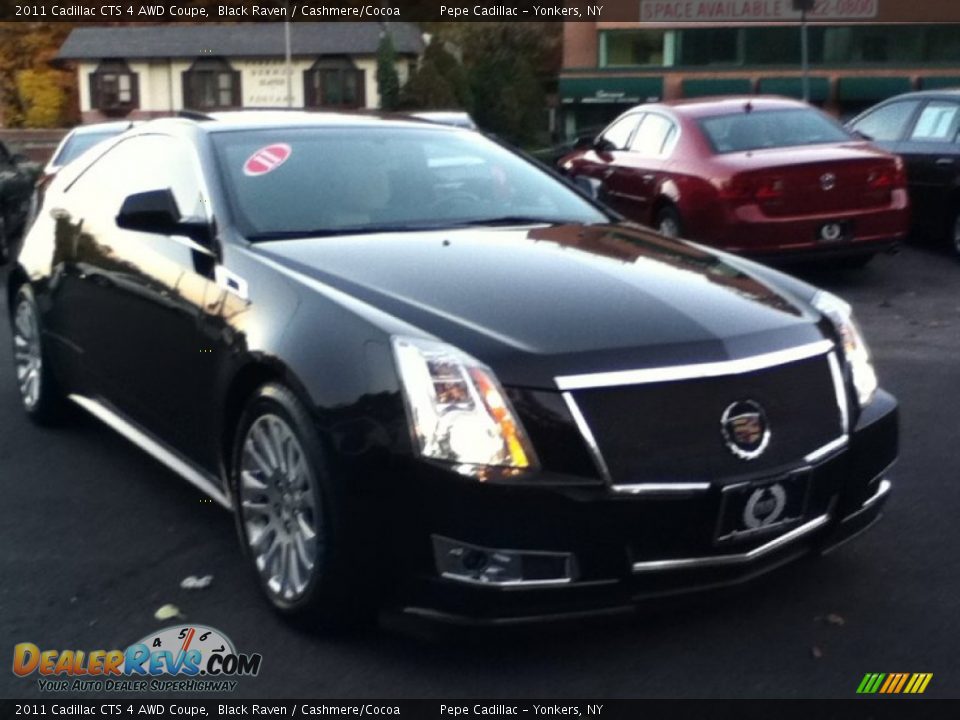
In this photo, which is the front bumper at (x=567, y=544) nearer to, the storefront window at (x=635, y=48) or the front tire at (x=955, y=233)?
the front tire at (x=955, y=233)

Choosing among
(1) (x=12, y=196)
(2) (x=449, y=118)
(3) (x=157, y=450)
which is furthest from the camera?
(1) (x=12, y=196)

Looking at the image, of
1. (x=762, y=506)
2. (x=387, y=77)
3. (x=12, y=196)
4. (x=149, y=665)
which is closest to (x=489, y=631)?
(x=762, y=506)

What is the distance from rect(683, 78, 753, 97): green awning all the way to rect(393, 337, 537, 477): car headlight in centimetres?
5089

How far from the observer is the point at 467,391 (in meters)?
3.96

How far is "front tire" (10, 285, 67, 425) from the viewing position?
6.89 meters

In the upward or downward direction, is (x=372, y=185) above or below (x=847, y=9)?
above

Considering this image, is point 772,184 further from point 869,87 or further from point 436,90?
point 436,90

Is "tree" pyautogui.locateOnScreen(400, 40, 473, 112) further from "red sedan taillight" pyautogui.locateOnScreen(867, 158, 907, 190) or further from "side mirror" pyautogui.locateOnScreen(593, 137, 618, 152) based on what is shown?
"red sedan taillight" pyautogui.locateOnScreen(867, 158, 907, 190)

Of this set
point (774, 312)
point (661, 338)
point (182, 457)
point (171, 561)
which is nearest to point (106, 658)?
point (171, 561)

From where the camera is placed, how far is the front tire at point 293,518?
412 centimetres

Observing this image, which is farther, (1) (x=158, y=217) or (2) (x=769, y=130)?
(2) (x=769, y=130)

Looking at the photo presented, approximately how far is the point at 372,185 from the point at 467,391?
5.82 ft

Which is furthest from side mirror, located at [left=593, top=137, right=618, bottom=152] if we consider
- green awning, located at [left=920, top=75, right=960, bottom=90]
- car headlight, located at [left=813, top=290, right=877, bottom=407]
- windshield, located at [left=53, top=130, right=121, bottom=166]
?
green awning, located at [left=920, top=75, right=960, bottom=90]

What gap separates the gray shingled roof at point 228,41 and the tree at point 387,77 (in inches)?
163
